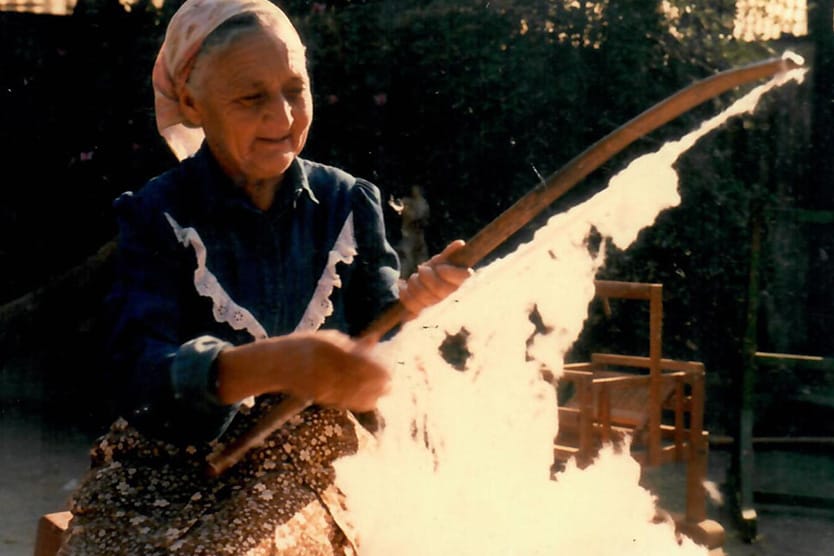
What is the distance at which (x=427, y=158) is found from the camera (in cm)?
506

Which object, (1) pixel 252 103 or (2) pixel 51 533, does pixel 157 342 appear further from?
(2) pixel 51 533

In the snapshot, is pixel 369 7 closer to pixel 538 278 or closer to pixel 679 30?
pixel 679 30

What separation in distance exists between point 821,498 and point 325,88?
311 cm

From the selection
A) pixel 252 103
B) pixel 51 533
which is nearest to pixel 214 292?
pixel 252 103

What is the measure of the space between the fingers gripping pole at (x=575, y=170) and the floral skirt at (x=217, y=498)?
0.16 feet

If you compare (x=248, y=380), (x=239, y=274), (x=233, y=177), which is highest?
(x=233, y=177)

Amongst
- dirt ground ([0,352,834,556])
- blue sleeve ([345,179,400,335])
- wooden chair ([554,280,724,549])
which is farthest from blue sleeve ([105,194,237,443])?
dirt ground ([0,352,834,556])

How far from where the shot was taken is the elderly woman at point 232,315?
1.72 metres

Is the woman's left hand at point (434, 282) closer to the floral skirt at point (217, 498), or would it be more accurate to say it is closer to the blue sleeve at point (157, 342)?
the floral skirt at point (217, 498)

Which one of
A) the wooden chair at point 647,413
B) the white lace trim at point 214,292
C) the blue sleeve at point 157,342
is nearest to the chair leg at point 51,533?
the blue sleeve at point 157,342

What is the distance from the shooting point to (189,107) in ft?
6.63

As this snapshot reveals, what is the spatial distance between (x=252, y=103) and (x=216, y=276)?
0.34m

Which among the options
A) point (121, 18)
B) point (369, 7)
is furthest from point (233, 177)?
point (121, 18)

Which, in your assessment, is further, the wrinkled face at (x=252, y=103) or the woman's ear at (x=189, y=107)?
the woman's ear at (x=189, y=107)
